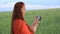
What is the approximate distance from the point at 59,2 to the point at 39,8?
0.34 metres

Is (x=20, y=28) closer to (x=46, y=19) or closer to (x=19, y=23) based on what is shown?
(x=19, y=23)

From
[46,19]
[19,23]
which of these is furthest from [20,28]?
[46,19]

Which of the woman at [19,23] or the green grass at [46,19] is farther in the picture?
the green grass at [46,19]

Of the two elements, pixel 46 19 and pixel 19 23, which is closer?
pixel 19 23

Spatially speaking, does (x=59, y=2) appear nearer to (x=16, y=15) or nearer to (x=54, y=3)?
(x=54, y=3)

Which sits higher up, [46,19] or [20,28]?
[20,28]

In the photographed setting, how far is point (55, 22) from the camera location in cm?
311

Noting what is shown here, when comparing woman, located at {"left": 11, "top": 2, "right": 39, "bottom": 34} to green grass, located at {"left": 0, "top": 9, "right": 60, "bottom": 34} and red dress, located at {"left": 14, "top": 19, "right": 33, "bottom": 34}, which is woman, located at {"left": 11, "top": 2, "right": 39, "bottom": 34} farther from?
green grass, located at {"left": 0, "top": 9, "right": 60, "bottom": 34}

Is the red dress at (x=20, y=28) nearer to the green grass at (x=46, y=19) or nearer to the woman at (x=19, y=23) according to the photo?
the woman at (x=19, y=23)

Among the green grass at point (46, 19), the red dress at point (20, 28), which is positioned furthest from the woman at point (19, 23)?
the green grass at point (46, 19)

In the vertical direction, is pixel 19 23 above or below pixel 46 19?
above

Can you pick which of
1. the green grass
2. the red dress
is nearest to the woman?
the red dress

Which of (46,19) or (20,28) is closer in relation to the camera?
(20,28)

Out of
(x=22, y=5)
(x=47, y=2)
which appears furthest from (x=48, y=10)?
(x=22, y=5)
